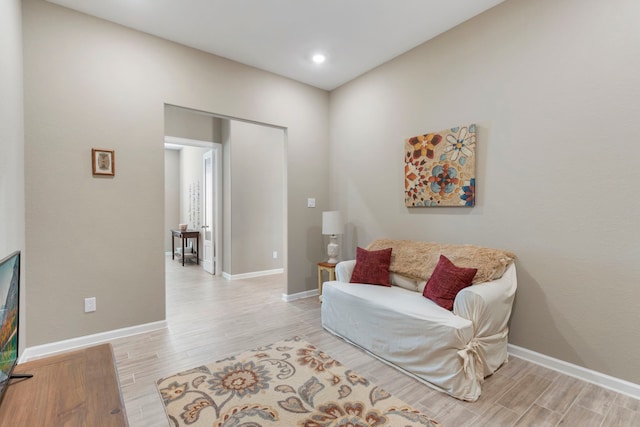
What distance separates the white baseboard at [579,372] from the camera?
77.3 inches

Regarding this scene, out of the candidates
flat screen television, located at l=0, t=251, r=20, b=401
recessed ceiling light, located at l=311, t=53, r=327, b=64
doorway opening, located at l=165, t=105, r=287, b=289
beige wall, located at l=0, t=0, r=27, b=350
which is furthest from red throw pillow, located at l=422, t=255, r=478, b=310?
doorway opening, located at l=165, t=105, r=287, b=289

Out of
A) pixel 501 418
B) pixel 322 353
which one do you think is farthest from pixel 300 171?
pixel 501 418

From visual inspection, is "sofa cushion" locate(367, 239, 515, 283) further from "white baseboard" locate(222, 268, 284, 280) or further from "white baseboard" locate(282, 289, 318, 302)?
"white baseboard" locate(222, 268, 284, 280)

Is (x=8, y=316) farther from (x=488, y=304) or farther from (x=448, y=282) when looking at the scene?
(x=488, y=304)

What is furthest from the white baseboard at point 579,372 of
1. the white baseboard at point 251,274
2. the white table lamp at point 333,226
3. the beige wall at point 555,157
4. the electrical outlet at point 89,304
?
the white baseboard at point 251,274

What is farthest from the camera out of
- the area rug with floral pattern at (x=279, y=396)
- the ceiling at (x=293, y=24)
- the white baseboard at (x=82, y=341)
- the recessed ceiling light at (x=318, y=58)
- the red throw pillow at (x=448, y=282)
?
the recessed ceiling light at (x=318, y=58)

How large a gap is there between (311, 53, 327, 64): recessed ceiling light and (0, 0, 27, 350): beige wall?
2.50m

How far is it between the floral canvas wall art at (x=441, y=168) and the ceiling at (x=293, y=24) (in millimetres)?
1022

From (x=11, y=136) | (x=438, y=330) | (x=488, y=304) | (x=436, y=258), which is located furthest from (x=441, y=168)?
(x=11, y=136)

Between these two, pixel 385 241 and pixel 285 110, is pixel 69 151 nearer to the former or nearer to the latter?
pixel 285 110

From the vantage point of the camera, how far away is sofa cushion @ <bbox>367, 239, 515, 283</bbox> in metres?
2.36

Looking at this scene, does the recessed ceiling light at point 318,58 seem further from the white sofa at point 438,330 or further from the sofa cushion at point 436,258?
the white sofa at point 438,330

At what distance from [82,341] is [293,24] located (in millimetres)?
3465

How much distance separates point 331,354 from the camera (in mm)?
2504
